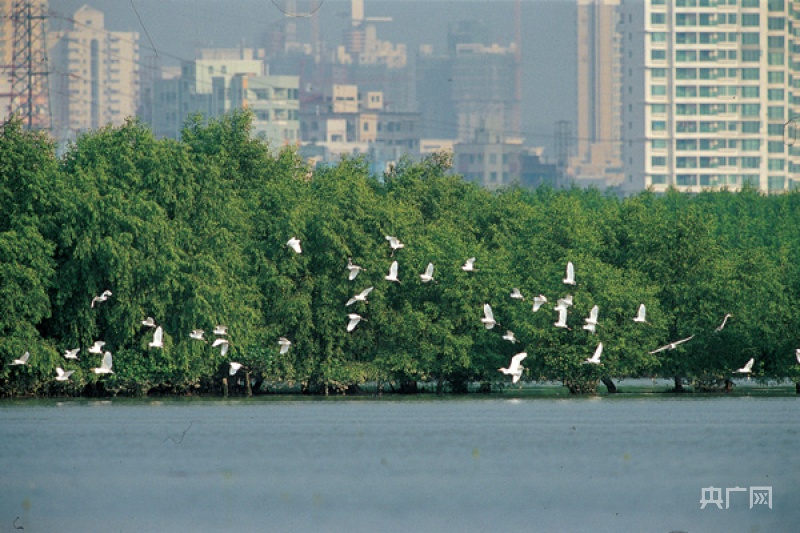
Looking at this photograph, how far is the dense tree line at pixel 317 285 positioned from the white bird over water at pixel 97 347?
68cm

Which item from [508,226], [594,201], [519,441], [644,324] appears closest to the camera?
[519,441]

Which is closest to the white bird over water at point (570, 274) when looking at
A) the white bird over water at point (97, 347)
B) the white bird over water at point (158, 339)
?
the white bird over water at point (158, 339)

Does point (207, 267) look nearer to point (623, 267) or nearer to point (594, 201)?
point (623, 267)

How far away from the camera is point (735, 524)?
37281 millimetres

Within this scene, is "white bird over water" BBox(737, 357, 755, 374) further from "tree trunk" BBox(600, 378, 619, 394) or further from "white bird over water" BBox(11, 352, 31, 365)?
"white bird over water" BBox(11, 352, 31, 365)

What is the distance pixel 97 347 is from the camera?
64.8 meters

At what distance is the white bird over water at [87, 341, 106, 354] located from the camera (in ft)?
208

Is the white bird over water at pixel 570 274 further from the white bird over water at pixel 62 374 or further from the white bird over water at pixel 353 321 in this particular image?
the white bird over water at pixel 62 374

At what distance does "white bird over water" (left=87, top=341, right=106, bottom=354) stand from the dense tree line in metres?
0.68

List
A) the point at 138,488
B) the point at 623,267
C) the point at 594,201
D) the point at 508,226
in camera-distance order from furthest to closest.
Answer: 1. the point at 594,201
2. the point at 508,226
3. the point at 623,267
4. the point at 138,488

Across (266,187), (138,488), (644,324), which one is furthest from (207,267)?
(138,488)

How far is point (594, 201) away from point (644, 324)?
44.5 meters

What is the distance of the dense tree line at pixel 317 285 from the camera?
69438mm

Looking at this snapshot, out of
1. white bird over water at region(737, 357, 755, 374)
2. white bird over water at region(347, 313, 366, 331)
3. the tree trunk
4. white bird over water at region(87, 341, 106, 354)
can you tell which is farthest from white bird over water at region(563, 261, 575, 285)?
white bird over water at region(87, 341, 106, 354)
